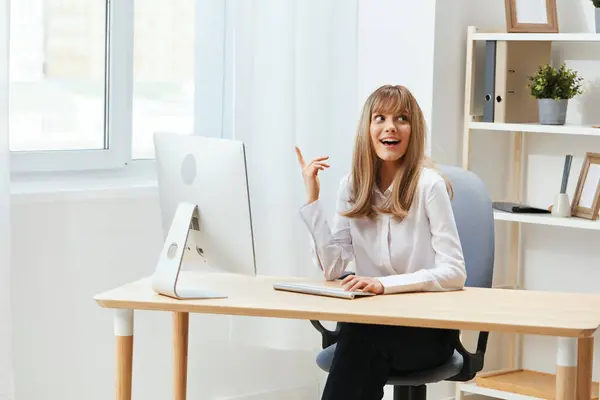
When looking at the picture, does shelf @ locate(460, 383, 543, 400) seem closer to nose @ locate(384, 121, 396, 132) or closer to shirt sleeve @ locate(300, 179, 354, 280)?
shirt sleeve @ locate(300, 179, 354, 280)

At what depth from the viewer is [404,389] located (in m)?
2.66

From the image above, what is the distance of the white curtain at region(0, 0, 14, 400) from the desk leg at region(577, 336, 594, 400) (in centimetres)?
149

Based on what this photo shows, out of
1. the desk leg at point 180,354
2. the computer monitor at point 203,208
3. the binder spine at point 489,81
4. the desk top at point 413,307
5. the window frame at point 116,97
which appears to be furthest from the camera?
the binder spine at point 489,81

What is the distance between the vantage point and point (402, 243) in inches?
99.9

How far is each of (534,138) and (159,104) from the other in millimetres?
1397

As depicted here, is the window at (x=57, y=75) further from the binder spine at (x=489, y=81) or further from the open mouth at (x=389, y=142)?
the binder spine at (x=489, y=81)

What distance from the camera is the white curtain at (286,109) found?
11.1ft

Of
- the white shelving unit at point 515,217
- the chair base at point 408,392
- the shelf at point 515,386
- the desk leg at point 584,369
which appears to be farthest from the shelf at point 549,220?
the desk leg at point 584,369

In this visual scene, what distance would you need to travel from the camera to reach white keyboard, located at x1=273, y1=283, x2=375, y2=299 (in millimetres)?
2330

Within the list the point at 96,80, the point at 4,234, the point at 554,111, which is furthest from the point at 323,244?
the point at 554,111

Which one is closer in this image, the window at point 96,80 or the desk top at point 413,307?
the desk top at point 413,307

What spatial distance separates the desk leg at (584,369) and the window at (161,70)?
171 cm

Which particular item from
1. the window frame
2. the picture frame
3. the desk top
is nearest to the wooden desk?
the desk top

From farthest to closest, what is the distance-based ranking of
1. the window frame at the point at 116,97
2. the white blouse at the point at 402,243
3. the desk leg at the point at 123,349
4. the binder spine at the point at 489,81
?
1. the binder spine at the point at 489,81
2. the window frame at the point at 116,97
3. the white blouse at the point at 402,243
4. the desk leg at the point at 123,349
